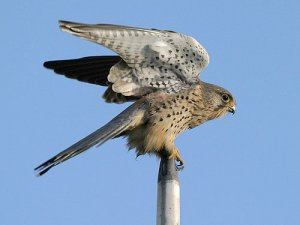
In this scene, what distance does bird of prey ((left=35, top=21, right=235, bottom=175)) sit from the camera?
4996 mm

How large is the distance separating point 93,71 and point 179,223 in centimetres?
270

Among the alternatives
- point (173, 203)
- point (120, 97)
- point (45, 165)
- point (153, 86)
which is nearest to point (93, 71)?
point (120, 97)

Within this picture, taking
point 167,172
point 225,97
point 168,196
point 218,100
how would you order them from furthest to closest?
point 225,97
point 218,100
point 167,172
point 168,196

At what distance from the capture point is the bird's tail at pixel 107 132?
4.38 m

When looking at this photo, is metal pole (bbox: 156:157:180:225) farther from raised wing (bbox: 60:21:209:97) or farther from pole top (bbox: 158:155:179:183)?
raised wing (bbox: 60:21:209:97)

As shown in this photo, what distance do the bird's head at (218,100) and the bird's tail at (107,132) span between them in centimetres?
88

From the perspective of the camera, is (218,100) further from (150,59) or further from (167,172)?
(167,172)

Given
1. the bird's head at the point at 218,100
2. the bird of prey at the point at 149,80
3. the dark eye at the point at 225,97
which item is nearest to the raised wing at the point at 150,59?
the bird of prey at the point at 149,80

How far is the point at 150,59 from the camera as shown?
528cm

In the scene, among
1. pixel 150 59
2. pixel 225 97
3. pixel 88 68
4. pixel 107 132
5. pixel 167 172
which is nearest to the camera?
pixel 167 172

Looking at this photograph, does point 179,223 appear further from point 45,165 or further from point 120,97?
point 120,97

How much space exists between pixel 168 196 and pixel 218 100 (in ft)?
8.81

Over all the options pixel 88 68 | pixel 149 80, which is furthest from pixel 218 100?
pixel 88 68

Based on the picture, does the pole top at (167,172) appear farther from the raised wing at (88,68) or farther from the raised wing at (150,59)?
the raised wing at (88,68)
